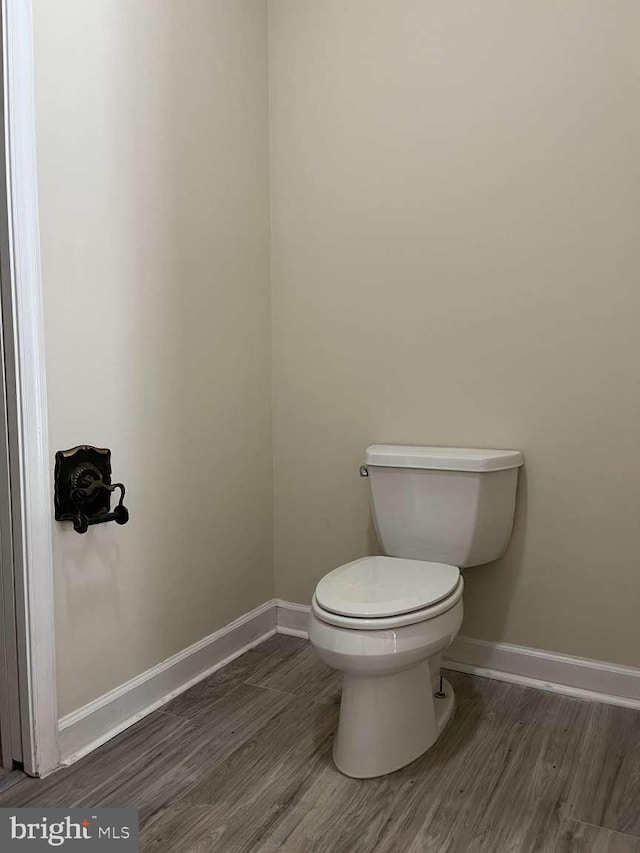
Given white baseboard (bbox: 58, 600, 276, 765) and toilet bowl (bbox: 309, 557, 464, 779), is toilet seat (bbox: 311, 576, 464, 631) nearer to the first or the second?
toilet bowl (bbox: 309, 557, 464, 779)

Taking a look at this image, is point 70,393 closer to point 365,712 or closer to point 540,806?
point 365,712

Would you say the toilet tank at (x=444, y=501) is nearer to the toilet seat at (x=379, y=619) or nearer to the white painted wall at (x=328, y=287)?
the white painted wall at (x=328, y=287)

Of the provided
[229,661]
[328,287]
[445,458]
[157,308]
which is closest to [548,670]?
[445,458]

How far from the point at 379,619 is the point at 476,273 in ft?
3.61

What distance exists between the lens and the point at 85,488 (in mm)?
1798

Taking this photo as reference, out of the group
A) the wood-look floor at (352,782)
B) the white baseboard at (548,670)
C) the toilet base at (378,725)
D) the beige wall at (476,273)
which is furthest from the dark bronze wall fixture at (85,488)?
the white baseboard at (548,670)

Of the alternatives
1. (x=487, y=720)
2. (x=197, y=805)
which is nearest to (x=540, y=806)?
(x=487, y=720)

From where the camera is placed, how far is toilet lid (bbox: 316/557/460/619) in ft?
5.61

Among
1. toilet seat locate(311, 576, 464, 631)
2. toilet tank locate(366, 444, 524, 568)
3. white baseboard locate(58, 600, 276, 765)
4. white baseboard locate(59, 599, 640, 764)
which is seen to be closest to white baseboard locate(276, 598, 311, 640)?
white baseboard locate(58, 600, 276, 765)

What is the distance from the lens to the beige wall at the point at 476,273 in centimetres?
203

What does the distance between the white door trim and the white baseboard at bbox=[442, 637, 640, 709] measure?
123cm

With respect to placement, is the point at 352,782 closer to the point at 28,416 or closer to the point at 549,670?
the point at 549,670

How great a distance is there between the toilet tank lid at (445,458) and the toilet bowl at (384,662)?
34 centimetres

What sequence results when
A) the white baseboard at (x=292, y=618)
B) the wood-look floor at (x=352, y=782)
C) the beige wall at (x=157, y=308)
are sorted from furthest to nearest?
the white baseboard at (x=292, y=618), the beige wall at (x=157, y=308), the wood-look floor at (x=352, y=782)
